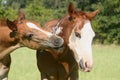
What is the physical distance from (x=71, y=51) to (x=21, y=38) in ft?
2.93

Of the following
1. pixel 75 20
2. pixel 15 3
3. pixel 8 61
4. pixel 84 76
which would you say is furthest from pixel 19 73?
pixel 15 3

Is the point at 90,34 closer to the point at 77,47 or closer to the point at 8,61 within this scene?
the point at 77,47

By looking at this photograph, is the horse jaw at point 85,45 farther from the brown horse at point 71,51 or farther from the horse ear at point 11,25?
the horse ear at point 11,25

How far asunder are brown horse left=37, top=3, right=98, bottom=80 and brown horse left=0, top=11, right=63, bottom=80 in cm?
36

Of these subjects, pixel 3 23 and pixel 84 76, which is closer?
pixel 3 23

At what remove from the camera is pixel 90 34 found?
19.4 ft

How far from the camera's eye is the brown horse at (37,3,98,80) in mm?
5879

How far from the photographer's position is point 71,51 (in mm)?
6414

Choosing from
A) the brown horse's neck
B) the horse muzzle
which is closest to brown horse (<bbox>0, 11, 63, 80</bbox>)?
the horse muzzle

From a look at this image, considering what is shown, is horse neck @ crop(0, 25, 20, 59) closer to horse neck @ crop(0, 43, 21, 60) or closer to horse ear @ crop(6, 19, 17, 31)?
horse neck @ crop(0, 43, 21, 60)

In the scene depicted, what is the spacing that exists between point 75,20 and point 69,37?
1.02 feet

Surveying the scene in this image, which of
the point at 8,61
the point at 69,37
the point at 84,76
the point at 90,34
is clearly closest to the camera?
the point at 90,34

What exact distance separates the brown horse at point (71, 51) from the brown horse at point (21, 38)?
1.18 ft

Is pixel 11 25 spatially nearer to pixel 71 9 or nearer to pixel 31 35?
pixel 31 35
